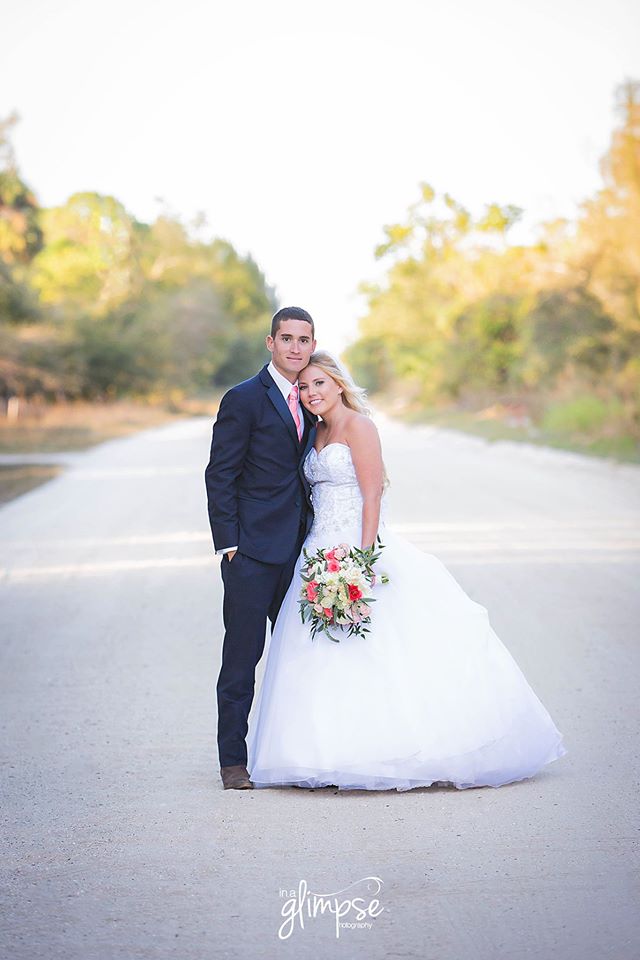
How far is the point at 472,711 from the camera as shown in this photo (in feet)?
17.2

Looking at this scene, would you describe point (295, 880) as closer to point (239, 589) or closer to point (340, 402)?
point (239, 589)

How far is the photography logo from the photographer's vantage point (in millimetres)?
3805

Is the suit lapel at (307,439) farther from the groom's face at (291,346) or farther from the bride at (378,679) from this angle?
the groom's face at (291,346)

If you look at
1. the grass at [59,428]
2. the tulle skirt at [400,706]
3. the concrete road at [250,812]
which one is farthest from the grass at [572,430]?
the tulle skirt at [400,706]

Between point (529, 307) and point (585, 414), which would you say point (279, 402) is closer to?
point (585, 414)

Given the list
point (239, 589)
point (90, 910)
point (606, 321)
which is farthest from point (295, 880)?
point (606, 321)

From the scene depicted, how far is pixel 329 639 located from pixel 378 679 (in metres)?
0.29

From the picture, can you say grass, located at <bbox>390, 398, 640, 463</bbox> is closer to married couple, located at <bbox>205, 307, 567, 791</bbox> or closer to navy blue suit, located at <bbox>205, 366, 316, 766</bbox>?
married couple, located at <bbox>205, 307, 567, 791</bbox>

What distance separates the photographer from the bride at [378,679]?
5.16 metres

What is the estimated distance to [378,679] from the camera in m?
5.33

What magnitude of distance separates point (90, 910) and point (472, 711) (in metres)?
1.95

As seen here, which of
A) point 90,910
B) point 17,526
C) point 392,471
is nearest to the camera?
point 90,910

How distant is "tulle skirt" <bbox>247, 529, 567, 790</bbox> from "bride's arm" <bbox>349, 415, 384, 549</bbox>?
11cm

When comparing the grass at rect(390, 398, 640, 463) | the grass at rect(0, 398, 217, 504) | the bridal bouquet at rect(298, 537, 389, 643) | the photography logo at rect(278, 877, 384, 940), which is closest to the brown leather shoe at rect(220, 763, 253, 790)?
the bridal bouquet at rect(298, 537, 389, 643)
